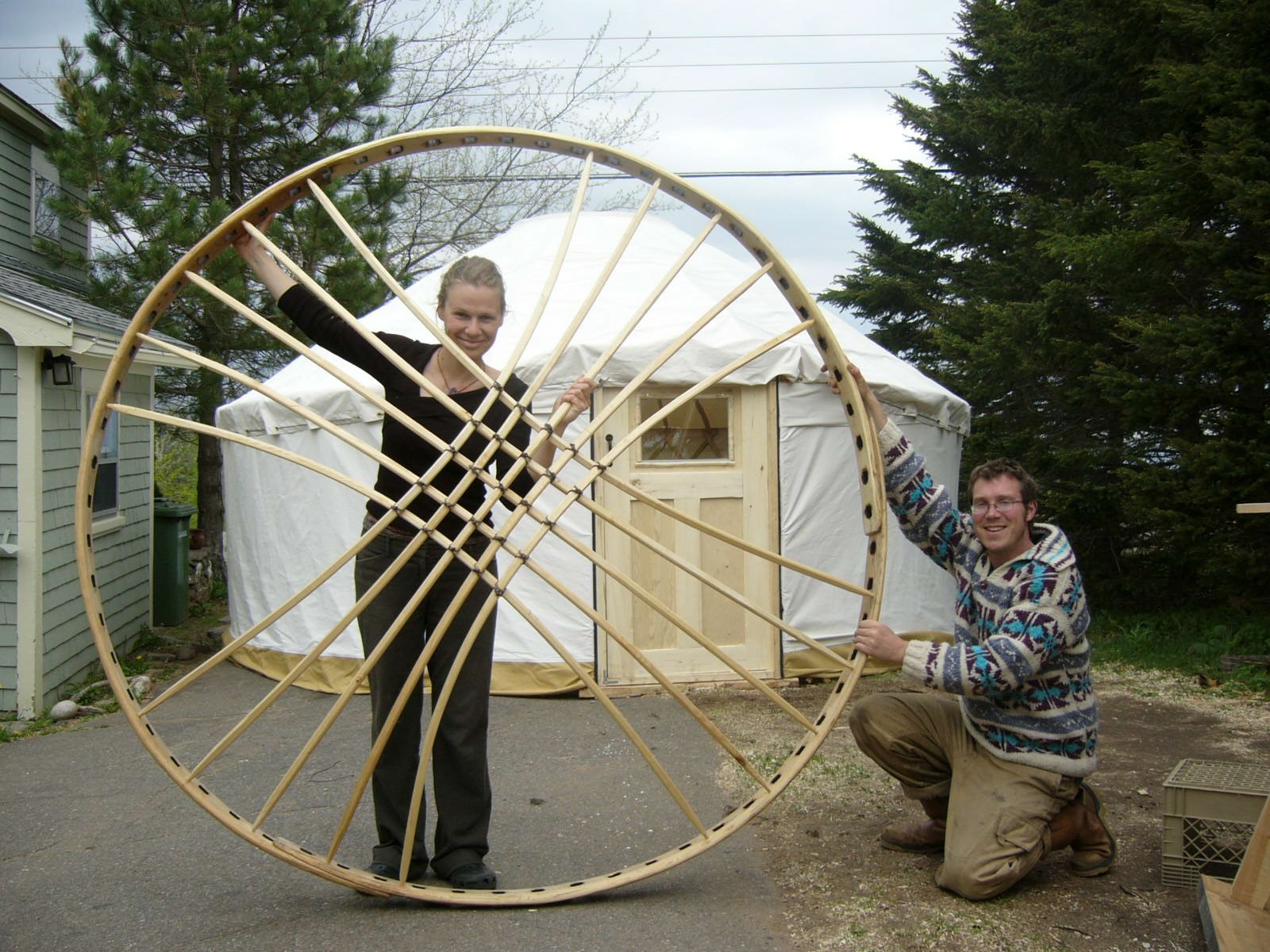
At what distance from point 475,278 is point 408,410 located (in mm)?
417

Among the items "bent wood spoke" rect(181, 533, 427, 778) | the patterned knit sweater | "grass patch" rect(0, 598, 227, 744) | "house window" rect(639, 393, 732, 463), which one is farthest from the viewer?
"house window" rect(639, 393, 732, 463)

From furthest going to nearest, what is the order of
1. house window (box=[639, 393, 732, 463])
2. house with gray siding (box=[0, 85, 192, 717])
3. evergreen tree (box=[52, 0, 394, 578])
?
evergreen tree (box=[52, 0, 394, 578]) < house window (box=[639, 393, 732, 463]) < house with gray siding (box=[0, 85, 192, 717])

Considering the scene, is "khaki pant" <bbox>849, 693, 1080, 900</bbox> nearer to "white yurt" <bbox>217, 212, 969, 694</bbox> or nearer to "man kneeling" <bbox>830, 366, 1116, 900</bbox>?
"man kneeling" <bbox>830, 366, 1116, 900</bbox>

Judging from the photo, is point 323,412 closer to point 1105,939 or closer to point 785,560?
point 785,560

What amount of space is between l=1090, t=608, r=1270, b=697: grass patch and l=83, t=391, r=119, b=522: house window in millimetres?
7124

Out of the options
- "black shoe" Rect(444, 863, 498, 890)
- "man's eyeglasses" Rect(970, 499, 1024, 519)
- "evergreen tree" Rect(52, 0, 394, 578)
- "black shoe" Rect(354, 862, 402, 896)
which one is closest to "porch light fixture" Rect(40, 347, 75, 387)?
"evergreen tree" Rect(52, 0, 394, 578)

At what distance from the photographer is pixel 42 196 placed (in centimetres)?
1130

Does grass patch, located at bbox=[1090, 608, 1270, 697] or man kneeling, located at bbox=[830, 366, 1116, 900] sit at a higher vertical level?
man kneeling, located at bbox=[830, 366, 1116, 900]

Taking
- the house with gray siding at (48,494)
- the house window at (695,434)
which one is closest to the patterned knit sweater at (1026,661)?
the house window at (695,434)

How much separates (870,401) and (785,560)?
55cm

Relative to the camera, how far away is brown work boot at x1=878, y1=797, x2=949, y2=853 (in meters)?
3.49

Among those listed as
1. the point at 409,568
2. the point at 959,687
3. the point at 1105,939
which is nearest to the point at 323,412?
the point at 409,568

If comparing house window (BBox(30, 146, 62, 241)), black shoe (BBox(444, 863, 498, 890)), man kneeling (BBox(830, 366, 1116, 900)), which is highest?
house window (BBox(30, 146, 62, 241))

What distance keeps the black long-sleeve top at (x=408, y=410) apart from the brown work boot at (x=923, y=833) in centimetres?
164
